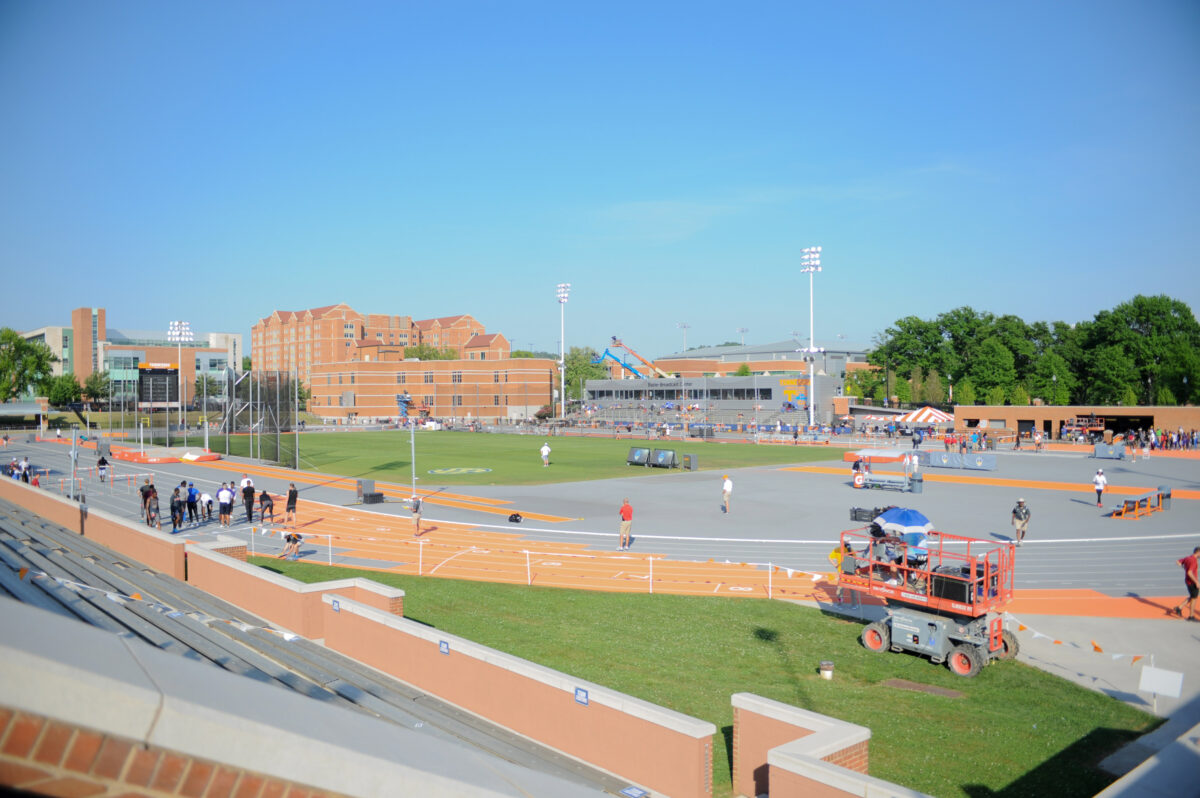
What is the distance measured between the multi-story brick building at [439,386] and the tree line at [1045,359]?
178 feet

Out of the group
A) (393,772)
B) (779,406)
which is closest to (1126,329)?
(779,406)

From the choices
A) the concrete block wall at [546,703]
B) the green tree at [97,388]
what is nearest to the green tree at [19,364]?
the green tree at [97,388]

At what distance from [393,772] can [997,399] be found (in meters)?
99.1

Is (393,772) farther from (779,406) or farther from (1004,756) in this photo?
(779,406)

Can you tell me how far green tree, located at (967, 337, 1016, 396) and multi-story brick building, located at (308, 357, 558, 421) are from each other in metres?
62.9

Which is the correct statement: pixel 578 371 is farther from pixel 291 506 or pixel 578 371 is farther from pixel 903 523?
pixel 903 523

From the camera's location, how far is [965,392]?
315 feet

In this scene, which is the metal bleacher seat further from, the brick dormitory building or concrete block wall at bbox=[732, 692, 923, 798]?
the brick dormitory building

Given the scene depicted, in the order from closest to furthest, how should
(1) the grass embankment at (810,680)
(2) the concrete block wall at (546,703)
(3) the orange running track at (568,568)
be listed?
(2) the concrete block wall at (546,703), (1) the grass embankment at (810,680), (3) the orange running track at (568,568)

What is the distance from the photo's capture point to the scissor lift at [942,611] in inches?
543

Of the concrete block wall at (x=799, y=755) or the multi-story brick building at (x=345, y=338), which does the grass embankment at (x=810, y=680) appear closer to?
the concrete block wall at (x=799, y=755)

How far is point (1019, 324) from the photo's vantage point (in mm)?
105625

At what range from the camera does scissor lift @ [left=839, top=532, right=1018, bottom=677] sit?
1380cm

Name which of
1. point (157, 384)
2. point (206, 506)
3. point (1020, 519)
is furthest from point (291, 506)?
point (157, 384)
